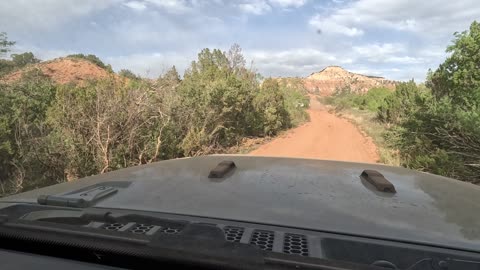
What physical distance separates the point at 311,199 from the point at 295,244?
1.58ft

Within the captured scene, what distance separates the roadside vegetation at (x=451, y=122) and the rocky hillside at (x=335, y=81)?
120297mm

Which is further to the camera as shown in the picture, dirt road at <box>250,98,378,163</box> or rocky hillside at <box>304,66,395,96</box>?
rocky hillside at <box>304,66,395,96</box>

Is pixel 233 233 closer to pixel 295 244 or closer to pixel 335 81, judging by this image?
pixel 295 244

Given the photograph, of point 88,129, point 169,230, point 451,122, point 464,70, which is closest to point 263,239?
point 169,230

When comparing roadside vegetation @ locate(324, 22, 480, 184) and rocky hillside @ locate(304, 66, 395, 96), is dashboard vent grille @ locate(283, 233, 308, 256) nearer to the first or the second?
roadside vegetation @ locate(324, 22, 480, 184)

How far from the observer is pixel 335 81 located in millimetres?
164500

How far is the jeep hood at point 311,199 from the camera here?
1.58m

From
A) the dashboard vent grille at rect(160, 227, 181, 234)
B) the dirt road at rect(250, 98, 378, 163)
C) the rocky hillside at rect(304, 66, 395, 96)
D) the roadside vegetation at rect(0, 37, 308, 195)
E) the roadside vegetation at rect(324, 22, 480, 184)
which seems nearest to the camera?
the dashboard vent grille at rect(160, 227, 181, 234)

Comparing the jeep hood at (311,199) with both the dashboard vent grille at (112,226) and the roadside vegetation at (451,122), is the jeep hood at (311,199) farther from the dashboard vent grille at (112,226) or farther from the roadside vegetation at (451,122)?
the roadside vegetation at (451,122)

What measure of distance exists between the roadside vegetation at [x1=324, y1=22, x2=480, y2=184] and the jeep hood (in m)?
8.39

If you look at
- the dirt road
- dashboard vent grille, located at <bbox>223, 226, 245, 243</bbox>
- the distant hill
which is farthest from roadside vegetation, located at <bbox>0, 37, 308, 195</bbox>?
the distant hill

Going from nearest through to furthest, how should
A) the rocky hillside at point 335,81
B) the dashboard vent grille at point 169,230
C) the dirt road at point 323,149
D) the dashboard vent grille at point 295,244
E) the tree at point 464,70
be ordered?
the dashboard vent grille at point 295,244, the dashboard vent grille at point 169,230, the tree at point 464,70, the dirt road at point 323,149, the rocky hillside at point 335,81

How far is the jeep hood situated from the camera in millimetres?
1579

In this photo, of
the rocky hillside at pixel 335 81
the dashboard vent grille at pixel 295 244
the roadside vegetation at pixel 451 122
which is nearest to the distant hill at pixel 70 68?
the roadside vegetation at pixel 451 122
